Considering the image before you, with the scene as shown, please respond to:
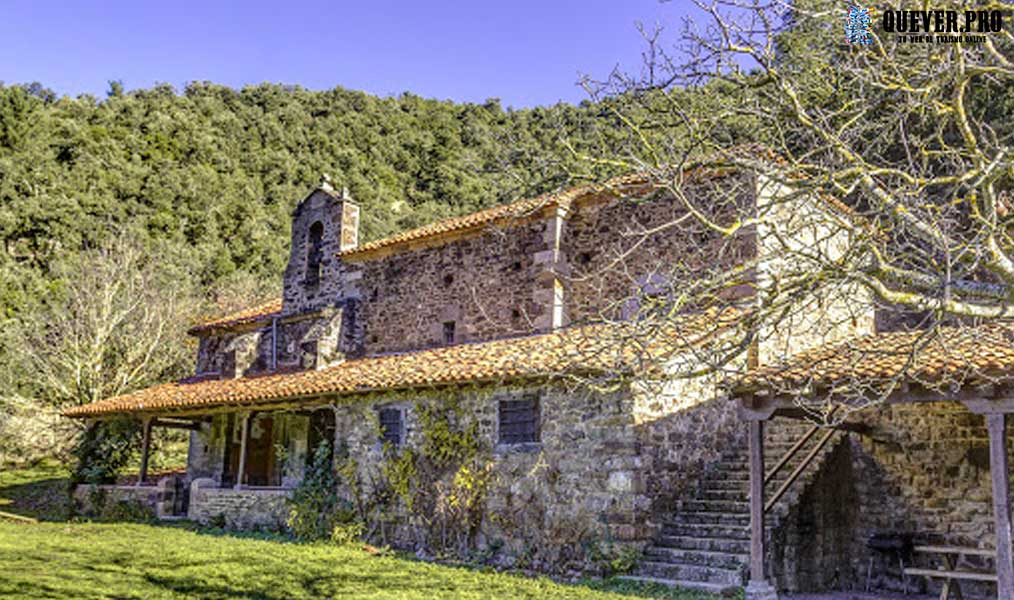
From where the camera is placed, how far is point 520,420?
1308cm

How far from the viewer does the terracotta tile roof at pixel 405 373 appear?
12.2m

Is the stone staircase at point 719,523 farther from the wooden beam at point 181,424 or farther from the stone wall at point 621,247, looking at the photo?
the wooden beam at point 181,424

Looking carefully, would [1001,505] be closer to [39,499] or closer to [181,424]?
[181,424]

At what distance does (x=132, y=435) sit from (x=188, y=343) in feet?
31.6

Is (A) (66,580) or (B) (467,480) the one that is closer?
(A) (66,580)

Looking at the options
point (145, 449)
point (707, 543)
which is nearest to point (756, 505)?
point (707, 543)

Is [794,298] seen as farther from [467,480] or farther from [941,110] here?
[467,480]

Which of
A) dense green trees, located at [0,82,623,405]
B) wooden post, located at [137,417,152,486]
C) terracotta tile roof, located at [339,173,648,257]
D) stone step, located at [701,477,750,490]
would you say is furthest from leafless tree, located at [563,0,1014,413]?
dense green trees, located at [0,82,623,405]

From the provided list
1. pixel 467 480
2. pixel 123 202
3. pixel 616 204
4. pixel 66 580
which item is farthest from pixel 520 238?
pixel 123 202

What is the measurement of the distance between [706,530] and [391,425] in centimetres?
609

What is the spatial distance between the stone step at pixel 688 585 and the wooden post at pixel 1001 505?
2899 millimetres

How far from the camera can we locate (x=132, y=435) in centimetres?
2172

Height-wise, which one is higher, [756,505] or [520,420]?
[520,420]

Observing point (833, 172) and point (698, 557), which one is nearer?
point (833, 172)
